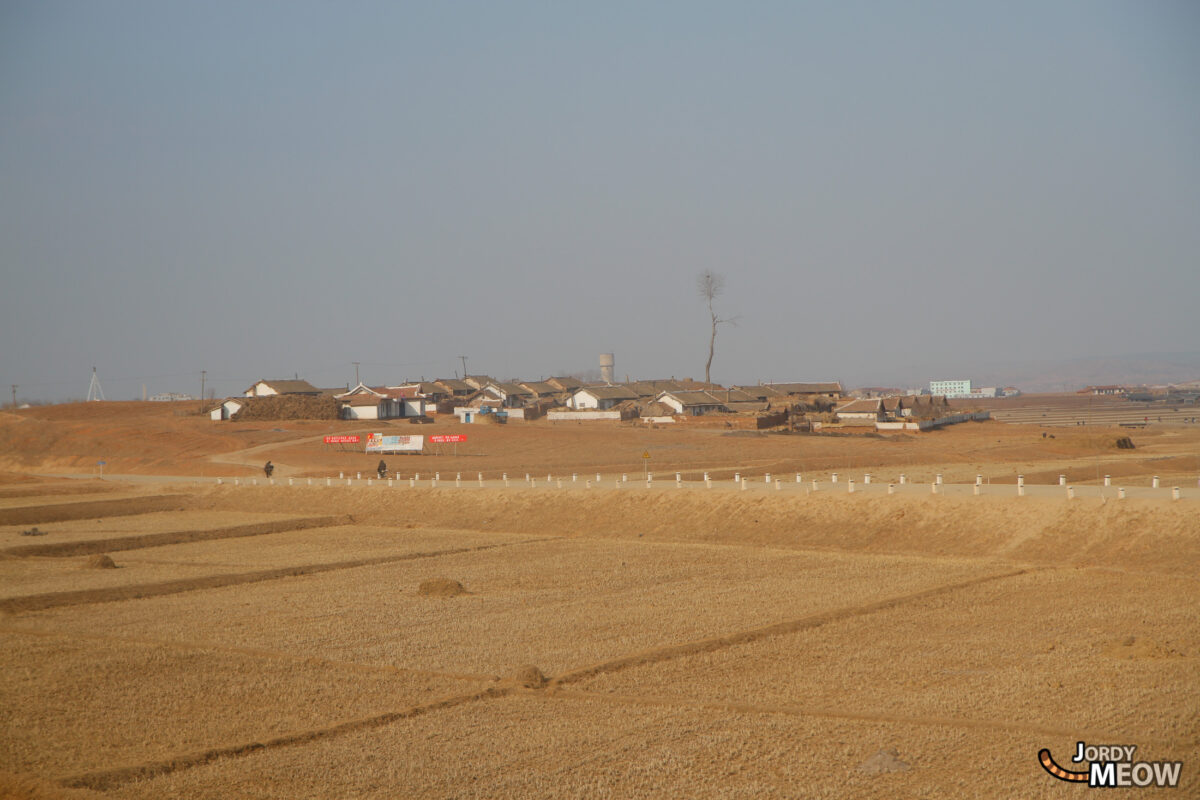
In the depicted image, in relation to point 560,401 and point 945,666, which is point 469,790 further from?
point 560,401

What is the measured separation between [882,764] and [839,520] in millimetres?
27466

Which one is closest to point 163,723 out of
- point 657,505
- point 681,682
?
point 681,682

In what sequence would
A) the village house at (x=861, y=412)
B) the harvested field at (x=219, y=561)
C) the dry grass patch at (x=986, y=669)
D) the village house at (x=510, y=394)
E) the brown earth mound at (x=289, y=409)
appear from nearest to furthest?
the dry grass patch at (x=986, y=669), the harvested field at (x=219, y=561), the village house at (x=861, y=412), the brown earth mound at (x=289, y=409), the village house at (x=510, y=394)

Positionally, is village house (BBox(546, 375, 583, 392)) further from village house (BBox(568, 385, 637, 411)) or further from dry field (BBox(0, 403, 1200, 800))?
dry field (BBox(0, 403, 1200, 800))

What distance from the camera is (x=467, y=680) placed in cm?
1992

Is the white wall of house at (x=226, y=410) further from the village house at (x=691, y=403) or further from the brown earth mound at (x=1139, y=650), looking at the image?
the brown earth mound at (x=1139, y=650)

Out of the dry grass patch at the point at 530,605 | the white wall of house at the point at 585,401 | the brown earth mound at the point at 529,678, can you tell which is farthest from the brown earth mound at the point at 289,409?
the brown earth mound at the point at 529,678

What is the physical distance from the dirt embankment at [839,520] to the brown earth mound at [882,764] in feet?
65.2

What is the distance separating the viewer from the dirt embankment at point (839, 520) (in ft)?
109

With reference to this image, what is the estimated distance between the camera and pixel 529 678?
63.6ft

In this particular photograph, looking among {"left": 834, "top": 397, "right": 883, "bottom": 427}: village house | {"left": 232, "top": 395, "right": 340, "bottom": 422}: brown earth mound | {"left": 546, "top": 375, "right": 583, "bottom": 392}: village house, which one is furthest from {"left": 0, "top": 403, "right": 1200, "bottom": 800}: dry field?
{"left": 546, "top": 375, "right": 583, "bottom": 392}: village house

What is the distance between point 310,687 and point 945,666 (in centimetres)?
1246

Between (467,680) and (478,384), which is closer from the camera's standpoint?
(467,680)

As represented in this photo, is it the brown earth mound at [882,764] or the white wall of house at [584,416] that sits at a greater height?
the white wall of house at [584,416]
